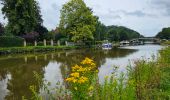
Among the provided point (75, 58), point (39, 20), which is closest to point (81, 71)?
point (75, 58)

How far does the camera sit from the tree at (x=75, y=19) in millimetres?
70125

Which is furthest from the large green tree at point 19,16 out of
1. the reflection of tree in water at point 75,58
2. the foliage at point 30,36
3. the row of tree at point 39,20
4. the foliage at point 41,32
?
the reflection of tree in water at point 75,58

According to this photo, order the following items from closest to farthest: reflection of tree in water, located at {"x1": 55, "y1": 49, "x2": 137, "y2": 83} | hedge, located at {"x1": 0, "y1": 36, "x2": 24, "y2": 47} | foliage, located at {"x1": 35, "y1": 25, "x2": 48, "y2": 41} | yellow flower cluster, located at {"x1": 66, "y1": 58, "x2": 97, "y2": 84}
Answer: yellow flower cluster, located at {"x1": 66, "y1": 58, "x2": 97, "y2": 84}
reflection of tree in water, located at {"x1": 55, "y1": 49, "x2": 137, "y2": 83}
hedge, located at {"x1": 0, "y1": 36, "x2": 24, "y2": 47}
foliage, located at {"x1": 35, "y1": 25, "x2": 48, "y2": 41}

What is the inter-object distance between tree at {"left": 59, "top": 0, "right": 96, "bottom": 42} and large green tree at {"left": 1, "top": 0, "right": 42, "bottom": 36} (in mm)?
6538

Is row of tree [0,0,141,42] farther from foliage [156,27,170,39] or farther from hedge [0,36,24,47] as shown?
foliage [156,27,170,39]

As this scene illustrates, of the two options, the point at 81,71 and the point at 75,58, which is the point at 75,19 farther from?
the point at 81,71

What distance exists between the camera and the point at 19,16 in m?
66.0

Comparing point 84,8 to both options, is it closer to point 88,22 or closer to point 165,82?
point 88,22

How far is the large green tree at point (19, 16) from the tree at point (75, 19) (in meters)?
6.54

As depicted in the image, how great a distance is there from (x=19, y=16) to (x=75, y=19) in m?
11.6

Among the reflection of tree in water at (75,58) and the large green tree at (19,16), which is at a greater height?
the large green tree at (19,16)

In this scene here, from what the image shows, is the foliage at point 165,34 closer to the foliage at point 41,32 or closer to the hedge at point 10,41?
the foliage at point 41,32

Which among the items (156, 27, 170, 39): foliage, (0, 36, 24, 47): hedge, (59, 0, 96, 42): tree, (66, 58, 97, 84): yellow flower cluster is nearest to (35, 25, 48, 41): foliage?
(59, 0, 96, 42): tree

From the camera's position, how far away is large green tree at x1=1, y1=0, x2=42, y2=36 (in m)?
65.4
